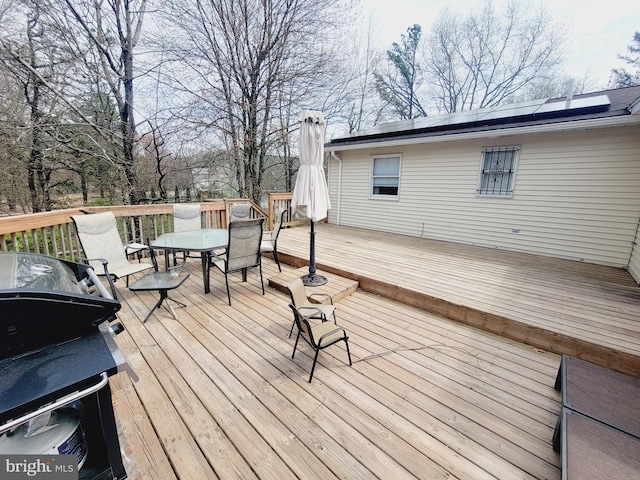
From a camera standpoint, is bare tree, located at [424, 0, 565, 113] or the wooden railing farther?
bare tree, located at [424, 0, 565, 113]

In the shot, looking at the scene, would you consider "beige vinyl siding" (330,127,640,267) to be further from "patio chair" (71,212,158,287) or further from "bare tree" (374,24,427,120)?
"bare tree" (374,24,427,120)

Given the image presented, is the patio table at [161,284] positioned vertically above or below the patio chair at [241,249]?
below

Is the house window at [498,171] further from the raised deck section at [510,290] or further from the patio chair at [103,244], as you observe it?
the patio chair at [103,244]

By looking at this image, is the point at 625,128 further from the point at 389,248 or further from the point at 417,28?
the point at 417,28

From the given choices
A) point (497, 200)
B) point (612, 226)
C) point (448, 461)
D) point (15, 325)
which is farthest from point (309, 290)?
point (612, 226)

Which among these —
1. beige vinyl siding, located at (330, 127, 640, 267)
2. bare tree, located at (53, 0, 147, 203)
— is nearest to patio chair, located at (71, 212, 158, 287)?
bare tree, located at (53, 0, 147, 203)

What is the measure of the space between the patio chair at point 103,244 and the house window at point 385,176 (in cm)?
590

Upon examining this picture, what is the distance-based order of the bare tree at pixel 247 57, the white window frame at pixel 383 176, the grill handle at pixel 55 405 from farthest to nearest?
the bare tree at pixel 247 57 → the white window frame at pixel 383 176 → the grill handle at pixel 55 405

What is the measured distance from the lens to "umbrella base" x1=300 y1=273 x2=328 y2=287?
3.92m

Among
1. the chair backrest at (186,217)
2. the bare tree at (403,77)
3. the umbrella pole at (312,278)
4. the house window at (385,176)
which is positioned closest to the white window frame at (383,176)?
the house window at (385,176)

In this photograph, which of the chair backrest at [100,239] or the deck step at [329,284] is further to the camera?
the deck step at [329,284]

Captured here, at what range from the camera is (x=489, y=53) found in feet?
46.8

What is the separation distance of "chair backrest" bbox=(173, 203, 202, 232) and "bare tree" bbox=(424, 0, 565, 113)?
15798 mm

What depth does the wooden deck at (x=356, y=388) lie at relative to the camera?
5.27ft
